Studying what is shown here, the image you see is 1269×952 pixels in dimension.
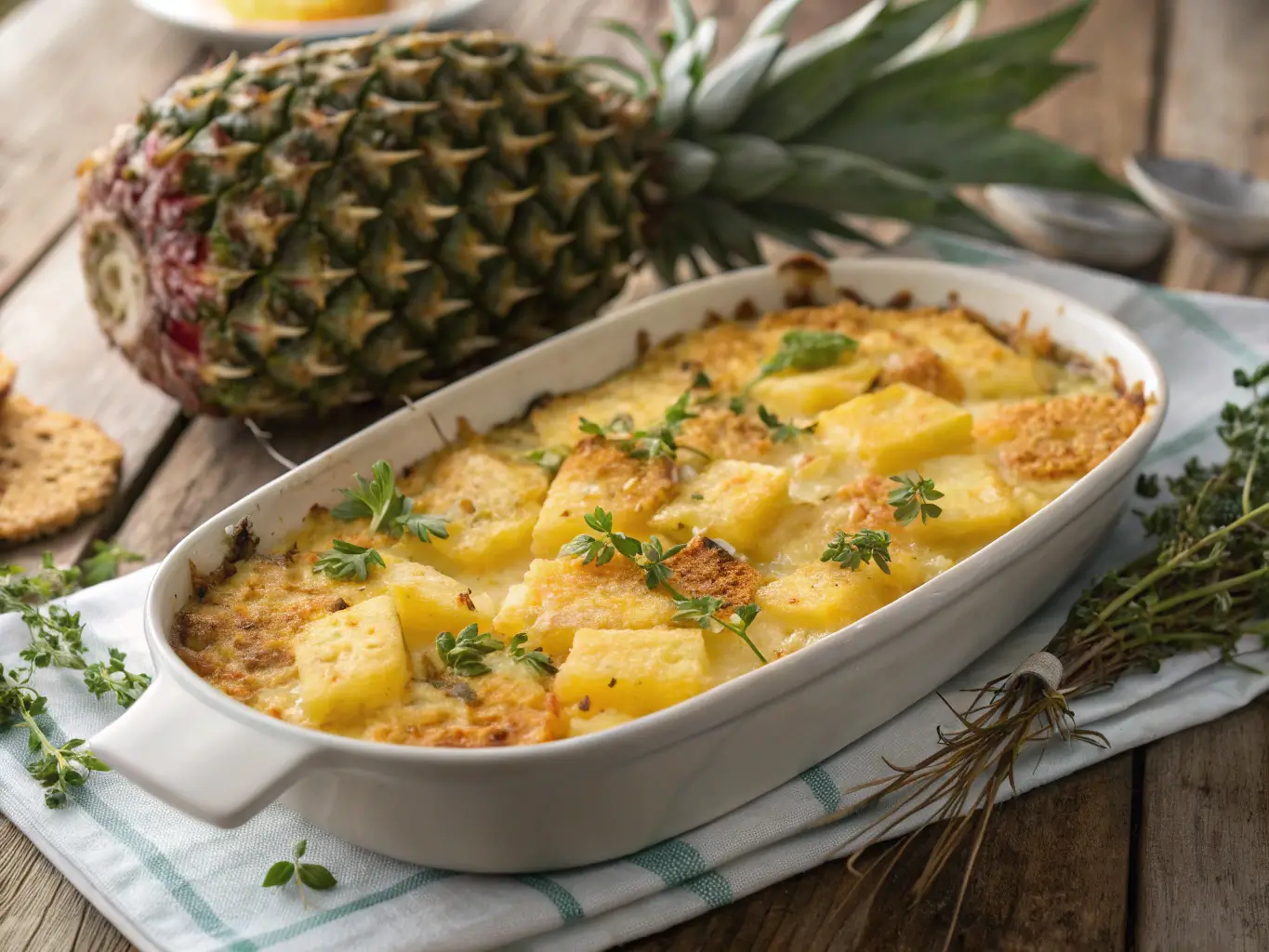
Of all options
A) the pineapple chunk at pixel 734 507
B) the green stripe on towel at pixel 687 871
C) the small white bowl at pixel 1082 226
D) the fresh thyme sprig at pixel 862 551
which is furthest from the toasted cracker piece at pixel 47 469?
the small white bowl at pixel 1082 226

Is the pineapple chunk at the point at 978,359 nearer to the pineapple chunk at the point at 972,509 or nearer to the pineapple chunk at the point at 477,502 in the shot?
the pineapple chunk at the point at 972,509

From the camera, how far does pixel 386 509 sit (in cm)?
257

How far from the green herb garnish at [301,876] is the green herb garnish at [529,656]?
45cm

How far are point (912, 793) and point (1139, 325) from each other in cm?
Answer: 197

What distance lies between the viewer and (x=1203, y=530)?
2.77 metres

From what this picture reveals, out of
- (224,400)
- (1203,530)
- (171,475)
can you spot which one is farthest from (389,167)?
(1203,530)

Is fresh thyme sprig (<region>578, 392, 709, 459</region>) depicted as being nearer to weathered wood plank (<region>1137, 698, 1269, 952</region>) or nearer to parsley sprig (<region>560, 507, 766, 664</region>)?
parsley sprig (<region>560, 507, 766, 664</region>)

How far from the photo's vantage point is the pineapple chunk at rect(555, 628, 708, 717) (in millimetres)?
2105

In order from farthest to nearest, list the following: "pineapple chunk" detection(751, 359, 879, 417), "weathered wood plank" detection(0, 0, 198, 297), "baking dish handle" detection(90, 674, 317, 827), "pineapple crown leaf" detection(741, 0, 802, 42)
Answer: "weathered wood plank" detection(0, 0, 198, 297), "pineapple crown leaf" detection(741, 0, 802, 42), "pineapple chunk" detection(751, 359, 879, 417), "baking dish handle" detection(90, 674, 317, 827)

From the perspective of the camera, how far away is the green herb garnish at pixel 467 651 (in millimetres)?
2229

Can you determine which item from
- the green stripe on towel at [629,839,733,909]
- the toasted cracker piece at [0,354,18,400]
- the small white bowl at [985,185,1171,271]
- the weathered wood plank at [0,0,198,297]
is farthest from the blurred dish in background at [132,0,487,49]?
the green stripe on towel at [629,839,733,909]

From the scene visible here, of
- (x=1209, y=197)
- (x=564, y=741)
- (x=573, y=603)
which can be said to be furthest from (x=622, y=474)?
(x=1209, y=197)

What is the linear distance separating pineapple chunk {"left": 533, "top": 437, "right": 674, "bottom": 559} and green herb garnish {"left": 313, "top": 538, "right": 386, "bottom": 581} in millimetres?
323

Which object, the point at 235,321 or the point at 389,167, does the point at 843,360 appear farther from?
the point at 235,321
